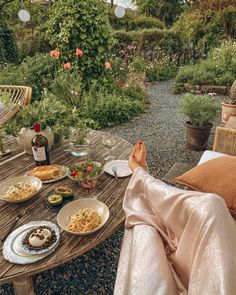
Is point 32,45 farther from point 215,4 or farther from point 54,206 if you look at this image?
point 54,206

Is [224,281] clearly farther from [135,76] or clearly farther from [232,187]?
[135,76]

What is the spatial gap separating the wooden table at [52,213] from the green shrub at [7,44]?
5.16m

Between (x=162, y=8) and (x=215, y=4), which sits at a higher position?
(x=162, y=8)

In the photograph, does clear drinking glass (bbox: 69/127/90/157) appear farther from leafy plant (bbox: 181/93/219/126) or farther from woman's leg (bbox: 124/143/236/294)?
leafy plant (bbox: 181/93/219/126)

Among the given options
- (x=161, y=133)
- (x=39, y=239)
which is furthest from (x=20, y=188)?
(x=161, y=133)

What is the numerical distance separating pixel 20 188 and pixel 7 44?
5981 mm

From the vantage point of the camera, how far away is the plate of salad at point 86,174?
4.64 ft

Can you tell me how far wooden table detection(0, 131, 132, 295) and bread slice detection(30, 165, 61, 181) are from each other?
0.05 metres

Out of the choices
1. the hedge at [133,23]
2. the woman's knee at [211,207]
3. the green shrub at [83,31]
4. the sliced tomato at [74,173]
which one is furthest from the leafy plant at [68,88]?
the hedge at [133,23]

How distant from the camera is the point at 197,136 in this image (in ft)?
10.5

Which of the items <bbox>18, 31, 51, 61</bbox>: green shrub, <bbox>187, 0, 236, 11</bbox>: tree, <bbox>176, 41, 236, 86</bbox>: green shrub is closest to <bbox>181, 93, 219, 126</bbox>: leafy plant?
<bbox>176, 41, 236, 86</bbox>: green shrub

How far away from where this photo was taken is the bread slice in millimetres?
1471

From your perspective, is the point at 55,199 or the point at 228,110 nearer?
the point at 55,199

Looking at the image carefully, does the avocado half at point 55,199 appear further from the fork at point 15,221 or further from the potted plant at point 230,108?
the potted plant at point 230,108
